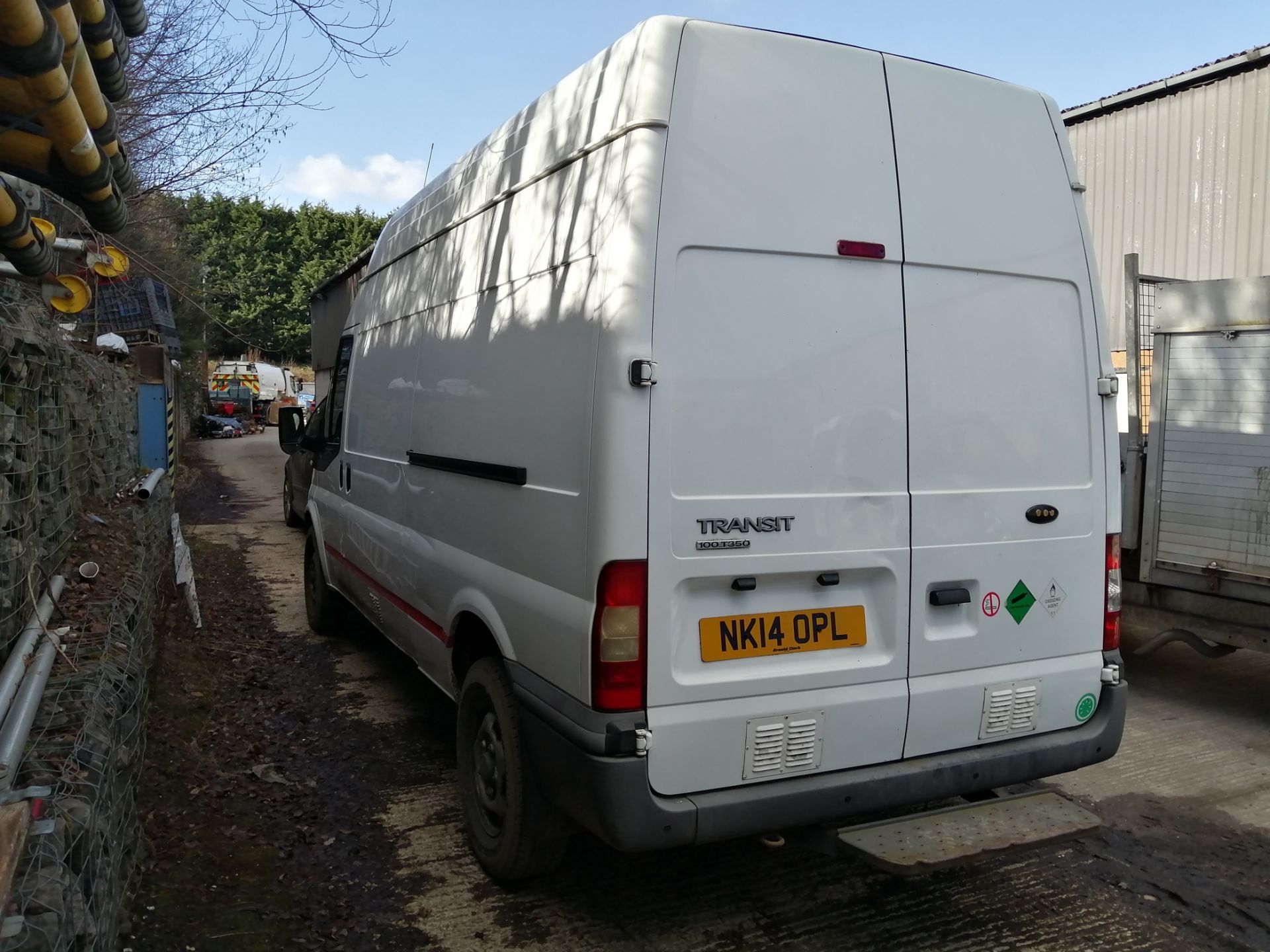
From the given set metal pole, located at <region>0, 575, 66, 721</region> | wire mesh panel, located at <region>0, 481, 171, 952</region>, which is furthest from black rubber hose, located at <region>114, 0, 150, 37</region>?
wire mesh panel, located at <region>0, 481, 171, 952</region>

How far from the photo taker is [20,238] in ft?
8.64

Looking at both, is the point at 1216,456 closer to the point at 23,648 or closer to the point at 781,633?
the point at 781,633

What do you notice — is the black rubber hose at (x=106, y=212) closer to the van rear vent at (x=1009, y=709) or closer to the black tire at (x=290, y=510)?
the van rear vent at (x=1009, y=709)

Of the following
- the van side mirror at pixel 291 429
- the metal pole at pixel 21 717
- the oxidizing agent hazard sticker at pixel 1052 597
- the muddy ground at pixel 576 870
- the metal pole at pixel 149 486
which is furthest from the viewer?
the metal pole at pixel 149 486

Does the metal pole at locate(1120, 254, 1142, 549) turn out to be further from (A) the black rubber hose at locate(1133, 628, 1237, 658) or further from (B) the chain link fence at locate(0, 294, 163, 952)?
(B) the chain link fence at locate(0, 294, 163, 952)

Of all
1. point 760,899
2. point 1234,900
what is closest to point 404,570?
point 760,899

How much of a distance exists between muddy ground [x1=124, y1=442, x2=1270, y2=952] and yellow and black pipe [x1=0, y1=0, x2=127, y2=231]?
2412mm

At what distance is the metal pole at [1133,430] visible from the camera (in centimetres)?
646

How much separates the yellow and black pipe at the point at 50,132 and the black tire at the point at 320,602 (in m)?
4.41

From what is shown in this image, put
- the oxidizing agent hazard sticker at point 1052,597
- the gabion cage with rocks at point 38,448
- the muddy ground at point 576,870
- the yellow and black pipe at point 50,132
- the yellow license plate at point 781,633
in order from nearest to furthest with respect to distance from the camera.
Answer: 1. the yellow and black pipe at point 50,132
2. the yellow license plate at point 781,633
3. the muddy ground at point 576,870
4. the oxidizing agent hazard sticker at point 1052,597
5. the gabion cage with rocks at point 38,448

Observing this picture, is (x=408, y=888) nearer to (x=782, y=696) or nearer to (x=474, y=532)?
(x=474, y=532)

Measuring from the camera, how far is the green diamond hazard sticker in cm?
350

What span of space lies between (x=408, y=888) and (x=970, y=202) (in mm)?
3292

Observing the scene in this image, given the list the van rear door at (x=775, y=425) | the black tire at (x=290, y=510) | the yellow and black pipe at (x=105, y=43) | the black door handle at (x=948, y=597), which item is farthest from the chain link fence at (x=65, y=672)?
the black tire at (x=290, y=510)
